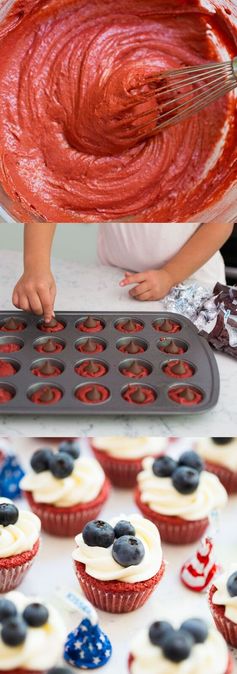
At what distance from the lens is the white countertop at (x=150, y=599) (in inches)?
29.8

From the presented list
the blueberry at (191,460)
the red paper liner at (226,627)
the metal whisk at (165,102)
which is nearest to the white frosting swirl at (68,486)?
the blueberry at (191,460)

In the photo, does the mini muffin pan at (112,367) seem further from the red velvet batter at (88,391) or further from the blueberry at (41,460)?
the blueberry at (41,460)

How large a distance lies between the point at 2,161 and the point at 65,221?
0.10 m

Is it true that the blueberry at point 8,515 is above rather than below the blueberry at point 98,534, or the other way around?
below

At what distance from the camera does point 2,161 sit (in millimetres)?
808

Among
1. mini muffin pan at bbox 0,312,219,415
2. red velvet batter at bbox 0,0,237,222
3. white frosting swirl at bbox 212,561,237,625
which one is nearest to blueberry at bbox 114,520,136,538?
white frosting swirl at bbox 212,561,237,625

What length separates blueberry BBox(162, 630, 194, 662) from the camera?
71cm

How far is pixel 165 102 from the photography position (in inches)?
32.3


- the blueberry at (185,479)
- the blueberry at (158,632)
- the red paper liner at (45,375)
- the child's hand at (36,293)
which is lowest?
the blueberry at (158,632)

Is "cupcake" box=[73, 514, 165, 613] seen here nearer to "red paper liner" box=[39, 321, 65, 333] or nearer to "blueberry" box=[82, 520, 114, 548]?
"blueberry" box=[82, 520, 114, 548]

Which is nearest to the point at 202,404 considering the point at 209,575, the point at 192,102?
the point at 209,575

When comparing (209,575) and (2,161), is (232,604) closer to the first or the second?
(209,575)

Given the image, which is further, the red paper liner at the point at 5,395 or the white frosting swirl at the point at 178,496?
the white frosting swirl at the point at 178,496

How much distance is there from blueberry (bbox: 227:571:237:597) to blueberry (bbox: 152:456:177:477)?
146 mm
